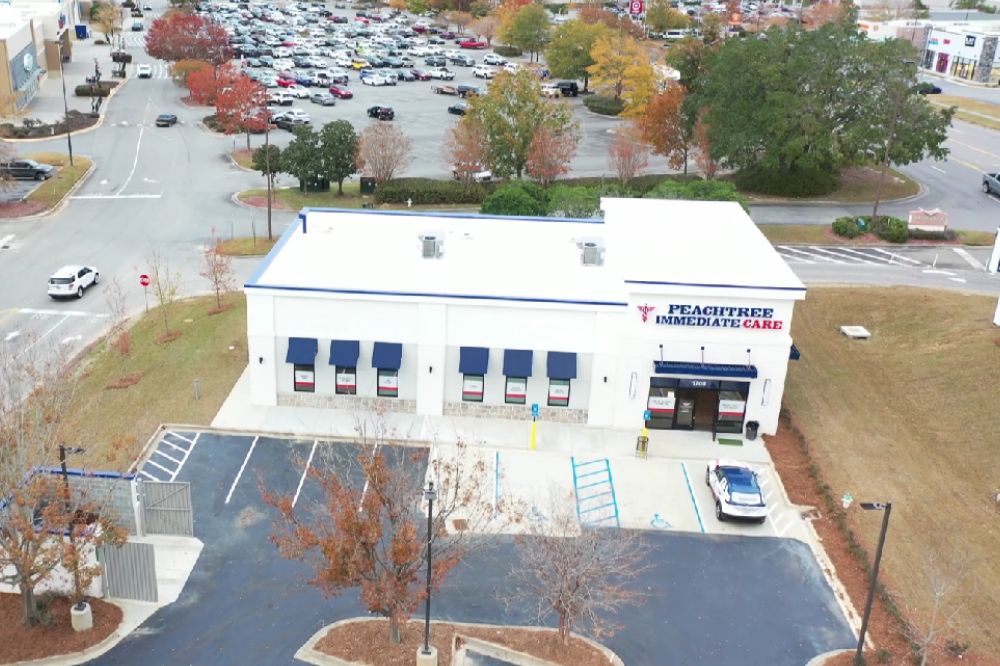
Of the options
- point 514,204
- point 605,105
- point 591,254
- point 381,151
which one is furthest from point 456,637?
point 605,105

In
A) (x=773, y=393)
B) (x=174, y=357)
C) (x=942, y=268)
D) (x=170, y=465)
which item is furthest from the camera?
(x=942, y=268)

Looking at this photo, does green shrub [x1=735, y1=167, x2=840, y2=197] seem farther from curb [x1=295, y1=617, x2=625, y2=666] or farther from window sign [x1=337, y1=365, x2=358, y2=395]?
curb [x1=295, y1=617, x2=625, y2=666]

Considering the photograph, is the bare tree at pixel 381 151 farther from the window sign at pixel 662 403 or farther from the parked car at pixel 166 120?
the window sign at pixel 662 403

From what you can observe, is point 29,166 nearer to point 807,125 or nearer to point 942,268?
point 807,125

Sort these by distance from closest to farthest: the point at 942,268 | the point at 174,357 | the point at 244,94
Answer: the point at 174,357 → the point at 942,268 → the point at 244,94

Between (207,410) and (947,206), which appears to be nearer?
(207,410)

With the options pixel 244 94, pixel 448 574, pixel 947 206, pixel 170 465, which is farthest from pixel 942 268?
pixel 244 94
